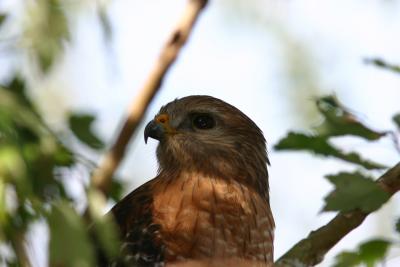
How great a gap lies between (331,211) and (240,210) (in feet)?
8.47

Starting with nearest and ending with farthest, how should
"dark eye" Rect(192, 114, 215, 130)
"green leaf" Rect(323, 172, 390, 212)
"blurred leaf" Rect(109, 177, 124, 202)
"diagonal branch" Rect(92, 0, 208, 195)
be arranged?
"green leaf" Rect(323, 172, 390, 212) < "diagonal branch" Rect(92, 0, 208, 195) < "blurred leaf" Rect(109, 177, 124, 202) < "dark eye" Rect(192, 114, 215, 130)

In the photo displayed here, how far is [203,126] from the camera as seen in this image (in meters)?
6.84

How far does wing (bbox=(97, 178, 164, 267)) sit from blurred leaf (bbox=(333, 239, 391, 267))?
7.15 ft

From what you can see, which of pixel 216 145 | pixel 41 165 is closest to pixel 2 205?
pixel 41 165

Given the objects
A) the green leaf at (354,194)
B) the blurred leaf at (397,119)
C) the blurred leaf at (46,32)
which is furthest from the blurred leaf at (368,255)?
the blurred leaf at (46,32)

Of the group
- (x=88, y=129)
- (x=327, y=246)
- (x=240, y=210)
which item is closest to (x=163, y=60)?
(x=88, y=129)

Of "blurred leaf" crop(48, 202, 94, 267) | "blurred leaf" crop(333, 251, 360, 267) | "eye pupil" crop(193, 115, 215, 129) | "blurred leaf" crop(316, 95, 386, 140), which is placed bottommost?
"blurred leaf" crop(48, 202, 94, 267)

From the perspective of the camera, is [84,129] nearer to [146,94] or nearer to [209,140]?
[146,94]

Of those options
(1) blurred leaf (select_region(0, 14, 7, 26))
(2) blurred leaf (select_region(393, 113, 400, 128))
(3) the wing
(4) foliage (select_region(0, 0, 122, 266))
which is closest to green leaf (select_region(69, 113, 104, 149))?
(4) foliage (select_region(0, 0, 122, 266))

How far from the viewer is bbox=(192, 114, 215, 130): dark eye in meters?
6.80

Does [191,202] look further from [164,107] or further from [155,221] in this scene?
[164,107]

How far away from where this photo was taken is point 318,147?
3.75 meters

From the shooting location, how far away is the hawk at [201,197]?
217 inches

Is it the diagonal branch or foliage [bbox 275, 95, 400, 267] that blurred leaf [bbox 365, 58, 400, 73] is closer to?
foliage [bbox 275, 95, 400, 267]
